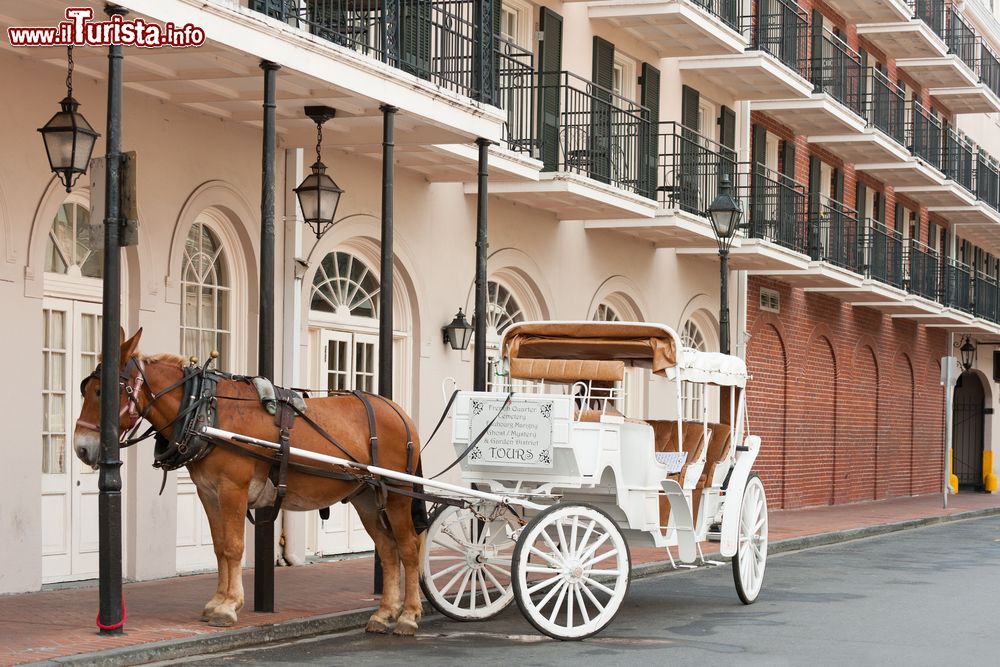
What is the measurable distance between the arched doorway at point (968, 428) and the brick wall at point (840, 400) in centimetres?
513

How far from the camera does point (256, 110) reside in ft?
46.5

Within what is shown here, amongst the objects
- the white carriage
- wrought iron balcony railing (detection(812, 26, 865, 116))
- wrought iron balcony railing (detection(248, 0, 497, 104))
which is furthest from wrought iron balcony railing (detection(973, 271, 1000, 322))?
the white carriage

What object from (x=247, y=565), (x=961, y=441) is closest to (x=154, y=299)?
(x=247, y=565)

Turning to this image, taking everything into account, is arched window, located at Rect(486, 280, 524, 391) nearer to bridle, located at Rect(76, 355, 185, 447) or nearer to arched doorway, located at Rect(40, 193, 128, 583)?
arched doorway, located at Rect(40, 193, 128, 583)

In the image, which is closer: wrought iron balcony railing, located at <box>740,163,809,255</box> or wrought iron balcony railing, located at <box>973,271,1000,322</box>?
wrought iron balcony railing, located at <box>740,163,809,255</box>

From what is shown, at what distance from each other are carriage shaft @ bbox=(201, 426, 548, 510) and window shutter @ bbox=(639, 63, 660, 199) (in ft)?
35.6

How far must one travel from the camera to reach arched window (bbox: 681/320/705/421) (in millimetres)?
24656

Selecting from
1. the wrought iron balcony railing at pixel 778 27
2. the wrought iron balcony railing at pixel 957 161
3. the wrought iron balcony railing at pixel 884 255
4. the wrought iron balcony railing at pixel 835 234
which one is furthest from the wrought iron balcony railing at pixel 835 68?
the wrought iron balcony railing at pixel 957 161

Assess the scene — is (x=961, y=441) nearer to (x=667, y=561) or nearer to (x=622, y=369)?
(x=667, y=561)

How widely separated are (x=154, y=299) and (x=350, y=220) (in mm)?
3195

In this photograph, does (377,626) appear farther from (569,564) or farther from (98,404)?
(98,404)

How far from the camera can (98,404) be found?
9.74 meters

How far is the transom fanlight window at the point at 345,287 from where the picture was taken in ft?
53.7

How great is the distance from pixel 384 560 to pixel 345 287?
6334 millimetres
